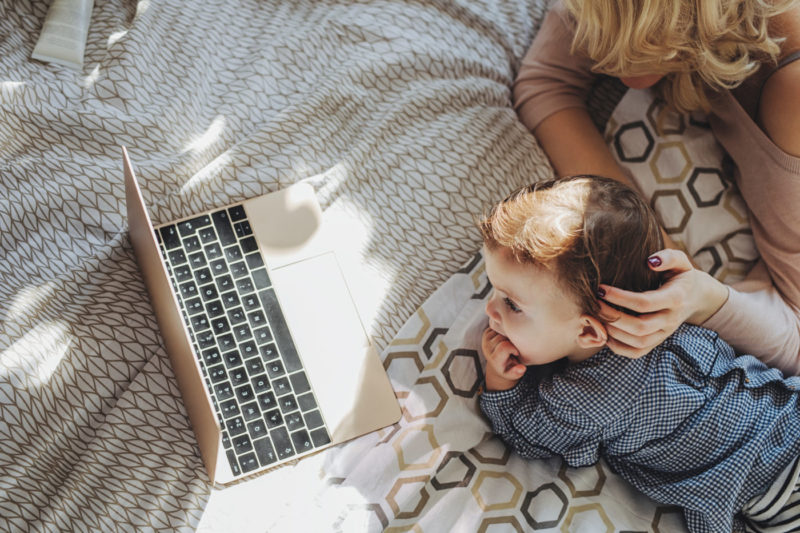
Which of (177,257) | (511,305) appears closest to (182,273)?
(177,257)

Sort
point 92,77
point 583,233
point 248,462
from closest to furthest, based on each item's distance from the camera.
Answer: point 583,233 < point 248,462 < point 92,77

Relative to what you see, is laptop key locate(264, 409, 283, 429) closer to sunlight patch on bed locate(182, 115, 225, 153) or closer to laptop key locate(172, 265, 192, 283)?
laptop key locate(172, 265, 192, 283)

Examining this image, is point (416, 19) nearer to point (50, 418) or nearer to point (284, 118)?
point (284, 118)

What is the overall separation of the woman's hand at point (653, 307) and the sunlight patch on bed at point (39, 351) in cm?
89

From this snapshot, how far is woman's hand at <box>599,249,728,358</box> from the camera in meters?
1.04

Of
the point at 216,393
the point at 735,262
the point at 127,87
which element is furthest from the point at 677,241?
the point at 127,87

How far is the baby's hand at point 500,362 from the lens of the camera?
1.17 metres

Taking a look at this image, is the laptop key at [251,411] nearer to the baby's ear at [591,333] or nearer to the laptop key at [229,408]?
the laptop key at [229,408]

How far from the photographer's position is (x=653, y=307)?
Result: 1.05 meters

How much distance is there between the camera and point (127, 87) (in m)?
1.33

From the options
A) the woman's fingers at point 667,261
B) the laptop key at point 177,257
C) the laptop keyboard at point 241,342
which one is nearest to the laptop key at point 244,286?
the laptop keyboard at point 241,342

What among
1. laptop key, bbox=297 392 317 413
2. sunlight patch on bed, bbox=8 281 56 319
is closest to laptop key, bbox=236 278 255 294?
laptop key, bbox=297 392 317 413

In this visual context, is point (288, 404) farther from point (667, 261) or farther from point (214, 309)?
point (667, 261)

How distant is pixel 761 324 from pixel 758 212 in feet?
0.73
